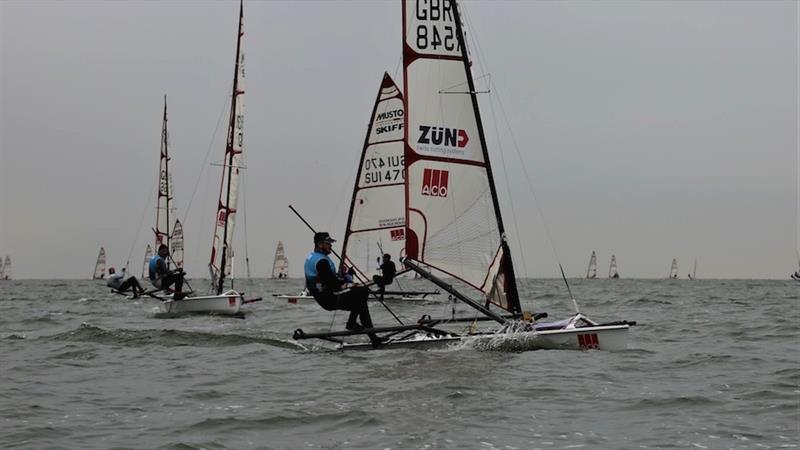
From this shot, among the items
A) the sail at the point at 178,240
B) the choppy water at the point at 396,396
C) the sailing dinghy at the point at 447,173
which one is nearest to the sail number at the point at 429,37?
the sailing dinghy at the point at 447,173

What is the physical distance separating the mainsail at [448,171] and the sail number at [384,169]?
52.0 ft

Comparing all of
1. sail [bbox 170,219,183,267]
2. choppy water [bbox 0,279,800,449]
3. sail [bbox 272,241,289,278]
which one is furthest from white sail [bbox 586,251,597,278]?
choppy water [bbox 0,279,800,449]

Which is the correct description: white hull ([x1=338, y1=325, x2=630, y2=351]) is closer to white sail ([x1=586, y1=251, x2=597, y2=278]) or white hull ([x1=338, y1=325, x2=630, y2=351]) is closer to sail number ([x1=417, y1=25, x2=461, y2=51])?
sail number ([x1=417, y1=25, x2=461, y2=51])

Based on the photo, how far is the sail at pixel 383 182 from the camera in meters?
30.2

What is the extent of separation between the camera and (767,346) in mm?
14859

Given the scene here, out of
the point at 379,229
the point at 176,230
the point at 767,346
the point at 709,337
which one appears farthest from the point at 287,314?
the point at 176,230

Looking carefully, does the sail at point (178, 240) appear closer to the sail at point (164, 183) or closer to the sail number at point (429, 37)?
the sail at point (164, 183)

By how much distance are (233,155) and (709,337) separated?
55.8 feet

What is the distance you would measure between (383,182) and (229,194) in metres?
4.97

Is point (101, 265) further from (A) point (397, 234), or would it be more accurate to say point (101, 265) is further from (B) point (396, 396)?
(B) point (396, 396)

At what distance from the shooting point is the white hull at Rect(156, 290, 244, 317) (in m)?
24.5

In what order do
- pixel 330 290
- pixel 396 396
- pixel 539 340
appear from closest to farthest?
pixel 396 396
pixel 539 340
pixel 330 290

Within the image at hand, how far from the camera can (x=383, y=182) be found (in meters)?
30.3

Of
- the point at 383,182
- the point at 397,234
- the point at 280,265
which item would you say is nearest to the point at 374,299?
the point at 397,234
